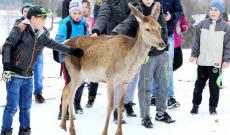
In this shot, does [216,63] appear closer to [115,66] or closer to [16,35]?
[115,66]

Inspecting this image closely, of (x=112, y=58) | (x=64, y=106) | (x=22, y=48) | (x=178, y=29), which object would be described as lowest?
(x=64, y=106)

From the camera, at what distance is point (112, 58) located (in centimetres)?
571

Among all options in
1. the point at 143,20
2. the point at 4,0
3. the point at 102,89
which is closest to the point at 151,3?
the point at 143,20

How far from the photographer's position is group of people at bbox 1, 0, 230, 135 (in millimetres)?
5320

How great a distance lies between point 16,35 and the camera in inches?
206

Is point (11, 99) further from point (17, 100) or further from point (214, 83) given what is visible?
point (214, 83)

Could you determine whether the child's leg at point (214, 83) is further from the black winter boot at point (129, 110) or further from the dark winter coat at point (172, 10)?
the black winter boot at point (129, 110)

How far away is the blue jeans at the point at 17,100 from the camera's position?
5324 millimetres

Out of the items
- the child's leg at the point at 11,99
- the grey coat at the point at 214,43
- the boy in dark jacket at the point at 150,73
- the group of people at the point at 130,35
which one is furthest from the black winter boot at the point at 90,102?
the child's leg at the point at 11,99

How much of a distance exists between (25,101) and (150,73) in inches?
73.5

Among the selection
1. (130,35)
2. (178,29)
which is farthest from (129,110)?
(178,29)

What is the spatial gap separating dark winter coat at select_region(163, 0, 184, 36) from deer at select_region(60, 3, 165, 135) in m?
1.48

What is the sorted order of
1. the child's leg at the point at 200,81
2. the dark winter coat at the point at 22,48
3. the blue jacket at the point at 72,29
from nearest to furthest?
the dark winter coat at the point at 22,48, the blue jacket at the point at 72,29, the child's leg at the point at 200,81

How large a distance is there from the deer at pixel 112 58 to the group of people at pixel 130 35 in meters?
0.19
